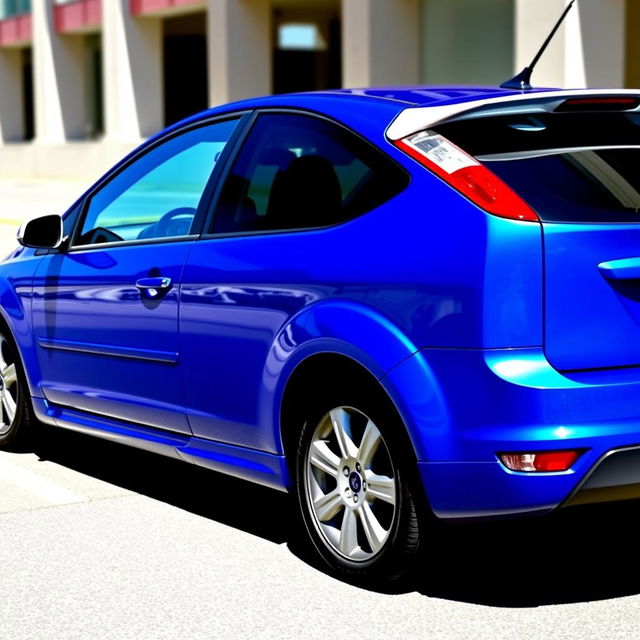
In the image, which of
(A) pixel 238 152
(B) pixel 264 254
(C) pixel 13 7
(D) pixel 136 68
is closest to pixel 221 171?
(A) pixel 238 152

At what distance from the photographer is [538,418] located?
400 centimetres

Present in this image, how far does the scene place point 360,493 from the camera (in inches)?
179

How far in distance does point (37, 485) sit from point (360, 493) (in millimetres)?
2107

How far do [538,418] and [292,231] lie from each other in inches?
48.1

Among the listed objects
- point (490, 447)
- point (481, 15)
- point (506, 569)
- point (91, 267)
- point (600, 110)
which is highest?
point (481, 15)

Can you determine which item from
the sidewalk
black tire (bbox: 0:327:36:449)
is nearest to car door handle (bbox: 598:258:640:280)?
black tire (bbox: 0:327:36:449)

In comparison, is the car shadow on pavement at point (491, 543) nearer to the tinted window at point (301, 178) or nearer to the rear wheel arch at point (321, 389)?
the rear wheel arch at point (321, 389)

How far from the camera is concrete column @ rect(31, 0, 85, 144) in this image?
43.5m

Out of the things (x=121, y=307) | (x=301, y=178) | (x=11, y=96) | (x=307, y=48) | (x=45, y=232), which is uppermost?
(x=307, y=48)

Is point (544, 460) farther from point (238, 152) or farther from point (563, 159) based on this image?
point (238, 152)

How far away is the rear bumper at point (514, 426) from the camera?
4.01m

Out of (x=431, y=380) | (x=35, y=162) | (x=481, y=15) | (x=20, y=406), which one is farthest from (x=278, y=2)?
(x=431, y=380)

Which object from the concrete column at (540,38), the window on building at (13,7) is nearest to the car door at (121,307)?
the concrete column at (540,38)

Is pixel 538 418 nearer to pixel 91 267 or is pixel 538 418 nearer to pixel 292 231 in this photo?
pixel 292 231
